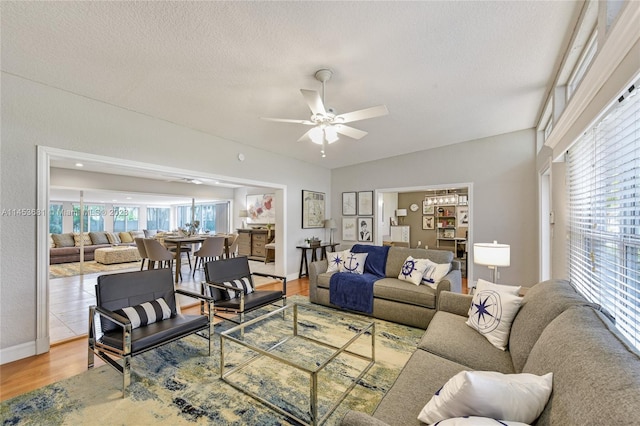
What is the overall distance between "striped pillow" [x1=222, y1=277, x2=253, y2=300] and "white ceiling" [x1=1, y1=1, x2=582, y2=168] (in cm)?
217

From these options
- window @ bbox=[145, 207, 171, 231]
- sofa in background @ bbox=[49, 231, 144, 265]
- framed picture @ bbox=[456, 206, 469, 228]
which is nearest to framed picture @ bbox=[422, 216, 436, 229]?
framed picture @ bbox=[456, 206, 469, 228]

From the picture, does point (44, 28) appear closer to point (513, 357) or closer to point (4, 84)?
point (4, 84)

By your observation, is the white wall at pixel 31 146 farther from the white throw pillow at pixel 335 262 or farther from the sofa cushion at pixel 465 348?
the sofa cushion at pixel 465 348

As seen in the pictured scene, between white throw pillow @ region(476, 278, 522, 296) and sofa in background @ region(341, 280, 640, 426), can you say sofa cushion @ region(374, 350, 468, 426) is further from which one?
white throw pillow @ region(476, 278, 522, 296)

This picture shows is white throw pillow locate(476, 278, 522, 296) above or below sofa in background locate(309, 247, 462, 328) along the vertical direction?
above

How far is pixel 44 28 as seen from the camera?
78.0 inches

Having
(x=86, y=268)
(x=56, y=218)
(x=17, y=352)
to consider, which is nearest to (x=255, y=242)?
(x=86, y=268)

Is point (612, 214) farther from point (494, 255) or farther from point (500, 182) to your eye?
point (500, 182)

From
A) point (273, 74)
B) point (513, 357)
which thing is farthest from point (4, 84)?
point (513, 357)

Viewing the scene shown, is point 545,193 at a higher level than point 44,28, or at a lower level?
lower

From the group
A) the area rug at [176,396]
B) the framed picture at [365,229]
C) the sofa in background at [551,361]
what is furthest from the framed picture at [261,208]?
the sofa in background at [551,361]

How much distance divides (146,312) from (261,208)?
648cm

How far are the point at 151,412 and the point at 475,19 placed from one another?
370 centimetres

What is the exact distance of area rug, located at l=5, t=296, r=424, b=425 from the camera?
178cm
